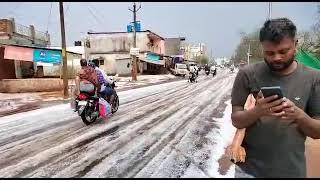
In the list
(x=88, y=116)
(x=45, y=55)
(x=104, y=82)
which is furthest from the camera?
(x=45, y=55)

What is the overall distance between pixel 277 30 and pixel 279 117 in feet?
1.74

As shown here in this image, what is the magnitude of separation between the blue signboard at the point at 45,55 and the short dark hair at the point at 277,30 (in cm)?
2325

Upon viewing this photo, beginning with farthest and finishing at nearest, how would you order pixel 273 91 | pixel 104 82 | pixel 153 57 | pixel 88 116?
pixel 153 57, pixel 104 82, pixel 88 116, pixel 273 91

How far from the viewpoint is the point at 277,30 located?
2.49m

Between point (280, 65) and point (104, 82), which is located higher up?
point (280, 65)

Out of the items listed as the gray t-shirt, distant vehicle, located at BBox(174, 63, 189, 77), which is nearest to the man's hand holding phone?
the gray t-shirt

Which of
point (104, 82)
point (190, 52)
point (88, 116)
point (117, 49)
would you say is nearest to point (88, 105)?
point (88, 116)

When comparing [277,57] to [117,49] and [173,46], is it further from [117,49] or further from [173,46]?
[173,46]

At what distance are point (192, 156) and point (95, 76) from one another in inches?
206

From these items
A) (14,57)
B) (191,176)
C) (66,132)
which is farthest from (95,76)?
(14,57)

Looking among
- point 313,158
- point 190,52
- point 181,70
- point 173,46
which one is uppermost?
point 173,46

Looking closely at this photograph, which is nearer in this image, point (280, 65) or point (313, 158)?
point (280, 65)

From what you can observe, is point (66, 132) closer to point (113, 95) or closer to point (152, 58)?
point (113, 95)

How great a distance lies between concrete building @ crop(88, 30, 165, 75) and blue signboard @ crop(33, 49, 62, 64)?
27780 millimetres
